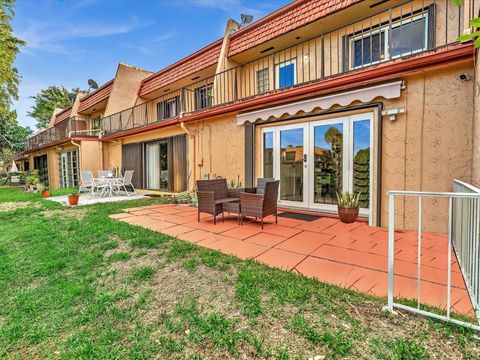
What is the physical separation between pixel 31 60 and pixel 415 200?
91.1 ft

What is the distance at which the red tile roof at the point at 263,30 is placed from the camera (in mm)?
6727

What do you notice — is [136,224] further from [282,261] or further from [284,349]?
[284,349]

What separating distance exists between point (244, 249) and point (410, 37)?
6.49m

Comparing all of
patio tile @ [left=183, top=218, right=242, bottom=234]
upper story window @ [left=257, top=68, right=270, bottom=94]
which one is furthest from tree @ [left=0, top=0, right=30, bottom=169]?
patio tile @ [left=183, top=218, right=242, bottom=234]

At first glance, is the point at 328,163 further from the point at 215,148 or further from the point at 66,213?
the point at 66,213

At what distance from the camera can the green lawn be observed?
184cm

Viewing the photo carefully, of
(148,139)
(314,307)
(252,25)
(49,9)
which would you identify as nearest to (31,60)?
(49,9)

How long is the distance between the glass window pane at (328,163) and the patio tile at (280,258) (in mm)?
2956

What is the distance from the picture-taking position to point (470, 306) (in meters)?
2.21

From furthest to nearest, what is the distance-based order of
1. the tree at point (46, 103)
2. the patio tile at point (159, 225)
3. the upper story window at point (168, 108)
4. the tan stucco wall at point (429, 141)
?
the tree at point (46, 103) < the upper story window at point (168, 108) < the patio tile at point (159, 225) < the tan stucco wall at point (429, 141)

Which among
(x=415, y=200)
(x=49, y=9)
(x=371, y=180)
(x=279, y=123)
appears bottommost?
(x=415, y=200)

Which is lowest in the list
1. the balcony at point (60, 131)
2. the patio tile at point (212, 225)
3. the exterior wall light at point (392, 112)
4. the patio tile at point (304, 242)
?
the patio tile at point (304, 242)

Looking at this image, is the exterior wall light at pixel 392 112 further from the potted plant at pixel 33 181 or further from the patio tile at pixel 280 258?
the potted plant at pixel 33 181

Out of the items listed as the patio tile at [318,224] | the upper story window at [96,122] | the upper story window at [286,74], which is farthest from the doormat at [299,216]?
the upper story window at [96,122]
